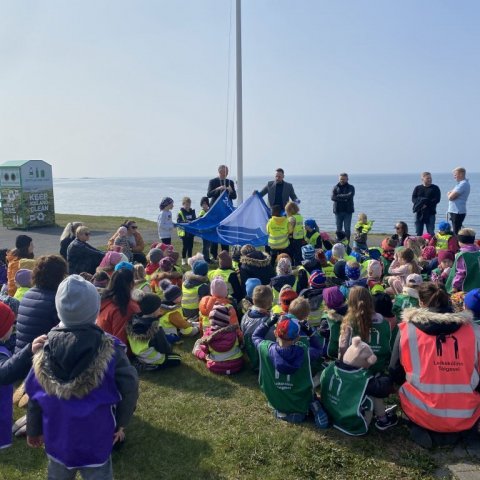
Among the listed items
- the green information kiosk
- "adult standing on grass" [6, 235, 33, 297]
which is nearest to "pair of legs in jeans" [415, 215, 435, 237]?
"adult standing on grass" [6, 235, 33, 297]

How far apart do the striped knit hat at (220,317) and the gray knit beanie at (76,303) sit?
2.82m

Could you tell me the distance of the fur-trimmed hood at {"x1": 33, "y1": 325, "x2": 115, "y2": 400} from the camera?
9.45 feet

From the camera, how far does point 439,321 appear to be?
3.99 m

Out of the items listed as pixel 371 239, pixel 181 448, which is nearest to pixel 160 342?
pixel 181 448

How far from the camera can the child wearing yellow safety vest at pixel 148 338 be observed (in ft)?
18.0

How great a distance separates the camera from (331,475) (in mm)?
3883

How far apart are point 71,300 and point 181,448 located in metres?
2.11

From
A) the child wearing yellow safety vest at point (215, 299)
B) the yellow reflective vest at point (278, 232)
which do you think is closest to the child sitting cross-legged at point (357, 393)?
the child wearing yellow safety vest at point (215, 299)

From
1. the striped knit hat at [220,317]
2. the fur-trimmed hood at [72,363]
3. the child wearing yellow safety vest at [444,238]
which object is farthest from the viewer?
the child wearing yellow safety vest at [444,238]

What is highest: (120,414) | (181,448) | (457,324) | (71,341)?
(71,341)

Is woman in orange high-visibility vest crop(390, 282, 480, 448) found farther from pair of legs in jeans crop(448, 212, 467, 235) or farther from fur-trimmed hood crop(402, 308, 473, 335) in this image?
pair of legs in jeans crop(448, 212, 467, 235)

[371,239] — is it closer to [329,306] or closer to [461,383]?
[329,306]

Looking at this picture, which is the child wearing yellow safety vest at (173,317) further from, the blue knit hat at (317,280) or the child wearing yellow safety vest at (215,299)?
the blue knit hat at (317,280)

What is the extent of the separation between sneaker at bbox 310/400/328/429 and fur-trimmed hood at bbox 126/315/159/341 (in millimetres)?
2013
